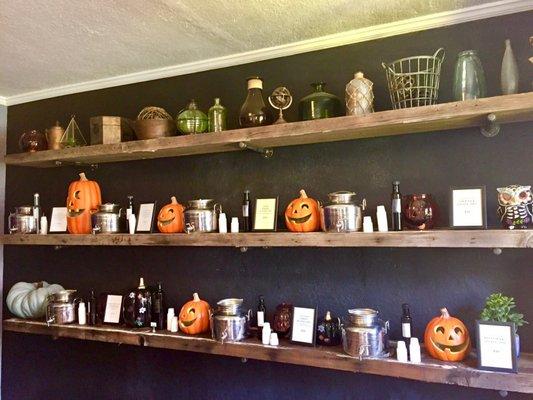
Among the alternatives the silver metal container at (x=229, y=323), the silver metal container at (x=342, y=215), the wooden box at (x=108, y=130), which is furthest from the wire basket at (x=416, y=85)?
the wooden box at (x=108, y=130)

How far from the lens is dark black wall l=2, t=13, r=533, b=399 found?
1.97m

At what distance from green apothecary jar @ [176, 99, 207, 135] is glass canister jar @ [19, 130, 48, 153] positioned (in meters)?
1.06

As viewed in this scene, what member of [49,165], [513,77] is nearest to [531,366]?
[513,77]

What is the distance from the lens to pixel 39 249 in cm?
302

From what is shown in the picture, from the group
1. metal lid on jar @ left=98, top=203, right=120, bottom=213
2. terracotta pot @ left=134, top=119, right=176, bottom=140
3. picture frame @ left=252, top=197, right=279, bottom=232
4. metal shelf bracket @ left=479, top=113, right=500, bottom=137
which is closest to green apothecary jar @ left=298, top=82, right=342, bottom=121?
picture frame @ left=252, top=197, right=279, bottom=232

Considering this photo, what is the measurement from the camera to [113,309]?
259 centimetres

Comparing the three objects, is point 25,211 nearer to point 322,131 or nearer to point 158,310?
point 158,310

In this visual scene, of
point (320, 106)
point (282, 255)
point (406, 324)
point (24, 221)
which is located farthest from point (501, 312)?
point (24, 221)

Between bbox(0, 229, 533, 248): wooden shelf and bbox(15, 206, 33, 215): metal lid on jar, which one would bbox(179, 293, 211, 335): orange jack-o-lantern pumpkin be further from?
bbox(15, 206, 33, 215): metal lid on jar

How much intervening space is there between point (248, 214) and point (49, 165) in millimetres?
1499

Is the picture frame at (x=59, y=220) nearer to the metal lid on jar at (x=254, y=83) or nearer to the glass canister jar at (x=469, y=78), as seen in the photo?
the metal lid on jar at (x=254, y=83)

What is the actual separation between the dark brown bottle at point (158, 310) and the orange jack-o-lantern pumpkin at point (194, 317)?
0.18m

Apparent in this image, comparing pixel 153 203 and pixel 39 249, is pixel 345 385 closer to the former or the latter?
pixel 153 203

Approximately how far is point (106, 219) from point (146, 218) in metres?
0.22
